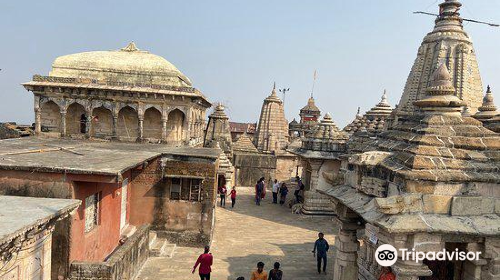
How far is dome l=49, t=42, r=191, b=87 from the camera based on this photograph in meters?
24.0

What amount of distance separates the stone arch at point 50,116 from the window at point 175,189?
A: 46.6 ft

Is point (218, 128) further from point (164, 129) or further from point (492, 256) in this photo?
point (492, 256)

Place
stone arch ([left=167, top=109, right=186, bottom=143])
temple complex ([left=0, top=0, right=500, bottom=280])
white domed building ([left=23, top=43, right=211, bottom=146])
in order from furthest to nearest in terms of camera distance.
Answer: stone arch ([left=167, top=109, right=186, bottom=143]), white domed building ([left=23, top=43, right=211, bottom=146]), temple complex ([left=0, top=0, right=500, bottom=280])

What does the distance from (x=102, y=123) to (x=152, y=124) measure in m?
2.93

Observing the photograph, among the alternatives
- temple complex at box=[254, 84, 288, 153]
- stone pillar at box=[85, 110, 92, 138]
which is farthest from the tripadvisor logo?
temple complex at box=[254, 84, 288, 153]

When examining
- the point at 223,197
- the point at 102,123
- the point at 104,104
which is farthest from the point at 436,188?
the point at 102,123

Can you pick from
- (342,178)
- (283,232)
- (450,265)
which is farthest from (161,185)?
(450,265)

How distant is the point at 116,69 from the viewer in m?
24.4

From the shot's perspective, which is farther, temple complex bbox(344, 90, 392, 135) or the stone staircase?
temple complex bbox(344, 90, 392, 135)

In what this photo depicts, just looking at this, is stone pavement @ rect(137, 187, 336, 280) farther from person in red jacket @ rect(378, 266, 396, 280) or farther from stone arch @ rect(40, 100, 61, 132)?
stone arch @ rect(40, 100, 61, 132)

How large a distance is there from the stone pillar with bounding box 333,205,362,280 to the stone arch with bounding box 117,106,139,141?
18724 mm

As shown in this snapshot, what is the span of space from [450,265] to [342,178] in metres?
2.44

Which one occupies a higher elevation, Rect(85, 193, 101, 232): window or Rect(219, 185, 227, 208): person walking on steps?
Rect(85, 193, 101, 232): window

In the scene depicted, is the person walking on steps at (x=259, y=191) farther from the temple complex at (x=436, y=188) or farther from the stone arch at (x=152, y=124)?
the temple complex at (x=436, y=188)
